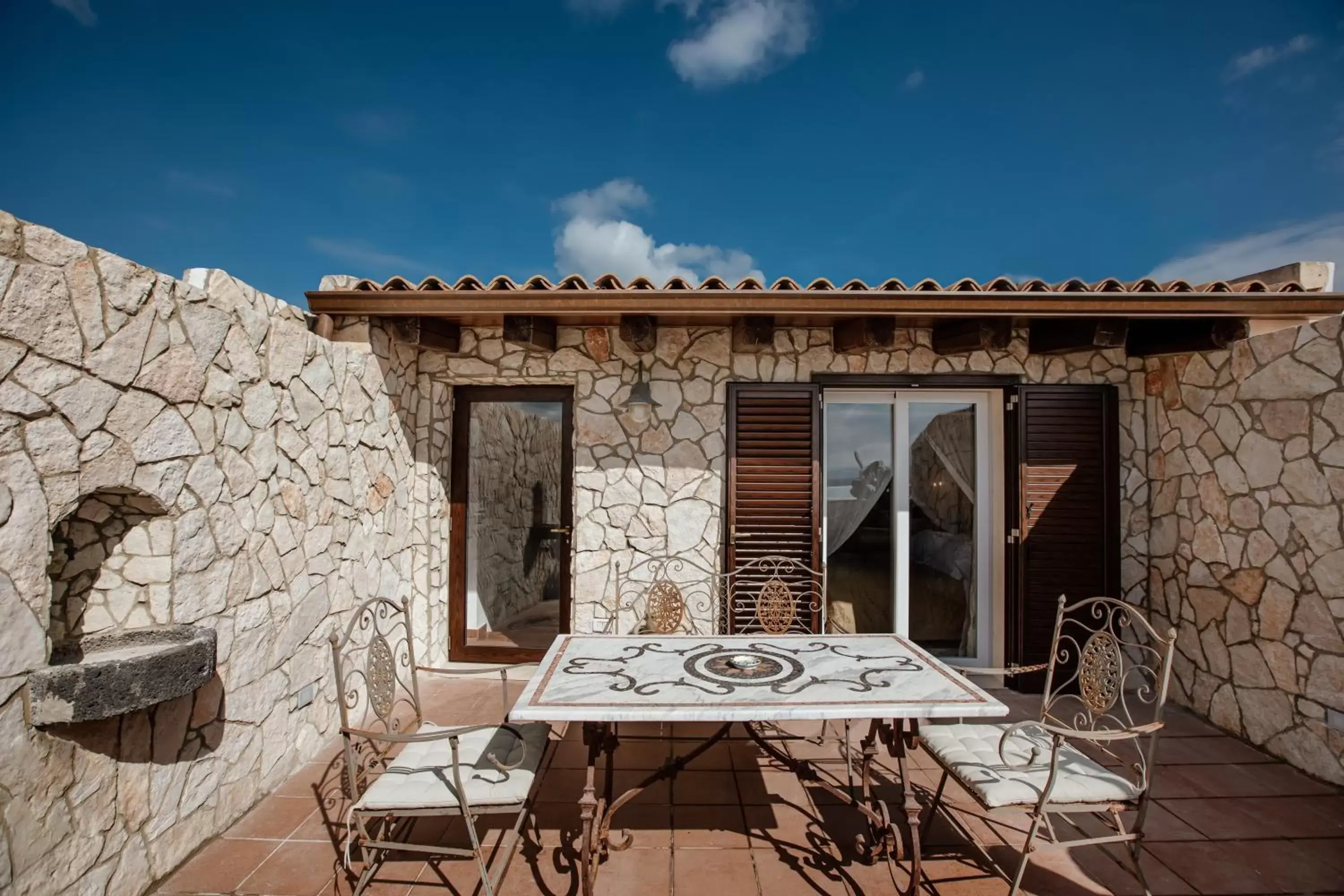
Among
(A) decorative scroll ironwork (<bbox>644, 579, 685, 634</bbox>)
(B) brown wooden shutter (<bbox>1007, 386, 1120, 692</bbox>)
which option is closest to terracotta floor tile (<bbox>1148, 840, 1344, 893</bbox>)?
(B) brown wooden shutter (<bbox>1007, 386, 1120, 692</bbox>)

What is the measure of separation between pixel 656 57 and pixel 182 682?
7.15 metres

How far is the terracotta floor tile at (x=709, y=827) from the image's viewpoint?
243 centimetres

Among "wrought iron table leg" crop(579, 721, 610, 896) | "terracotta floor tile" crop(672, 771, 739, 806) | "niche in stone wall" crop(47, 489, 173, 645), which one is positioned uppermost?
"niche in stone wall" crop(47, 489, 173, 645)

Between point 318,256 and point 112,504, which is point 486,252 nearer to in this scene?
point 318,256

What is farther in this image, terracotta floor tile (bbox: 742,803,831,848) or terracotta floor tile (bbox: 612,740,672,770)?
terracotta floor tile (bbox: 612,740,672,770)

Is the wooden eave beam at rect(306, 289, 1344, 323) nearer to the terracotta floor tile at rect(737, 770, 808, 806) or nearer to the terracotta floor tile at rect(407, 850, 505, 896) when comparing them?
the terracotta floor tile at rect(737, 770, 808, 806)

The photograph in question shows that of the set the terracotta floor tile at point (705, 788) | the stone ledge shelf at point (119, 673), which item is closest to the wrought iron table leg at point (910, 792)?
the terracotta floor tile at point (705, 788)

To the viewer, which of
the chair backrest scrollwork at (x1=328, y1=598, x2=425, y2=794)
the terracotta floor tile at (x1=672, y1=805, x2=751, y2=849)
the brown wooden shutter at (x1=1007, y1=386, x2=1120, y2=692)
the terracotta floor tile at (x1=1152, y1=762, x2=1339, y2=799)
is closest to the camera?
the chair backrest scrollwork at (x1=328, y1=598, x2=425, y2=794)

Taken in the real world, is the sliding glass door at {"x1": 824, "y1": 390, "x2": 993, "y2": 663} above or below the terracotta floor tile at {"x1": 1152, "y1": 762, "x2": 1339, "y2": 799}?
above

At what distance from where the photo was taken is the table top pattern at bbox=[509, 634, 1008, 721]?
2035mm

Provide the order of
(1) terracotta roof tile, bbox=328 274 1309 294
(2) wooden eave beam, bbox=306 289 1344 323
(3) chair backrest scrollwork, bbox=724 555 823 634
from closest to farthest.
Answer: (2) wooden eave beam, bbox=306 289 1344 323, (1) terracotta roof tile, bbox=328 274 1309 294, (3) chair backrest scrollwork, bbox=724 555 823 634

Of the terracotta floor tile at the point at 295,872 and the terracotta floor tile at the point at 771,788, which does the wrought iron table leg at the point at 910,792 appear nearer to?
the terracotta floor tile at the point at 771,788

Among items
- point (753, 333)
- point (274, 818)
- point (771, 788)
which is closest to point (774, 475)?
point (753, 333)

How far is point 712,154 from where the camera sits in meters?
7.34
